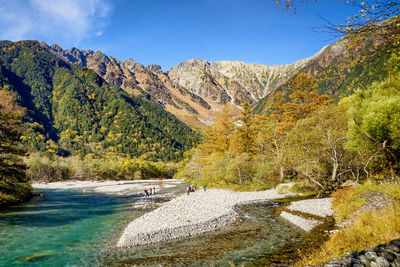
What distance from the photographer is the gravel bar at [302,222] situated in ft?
53.0

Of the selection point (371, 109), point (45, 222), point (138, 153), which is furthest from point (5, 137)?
point (138, 153)

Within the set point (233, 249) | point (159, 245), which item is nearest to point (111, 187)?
point (159, 245)

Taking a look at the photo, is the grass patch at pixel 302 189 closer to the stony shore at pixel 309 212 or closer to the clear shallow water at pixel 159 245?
the stony shore at pixel 309 212

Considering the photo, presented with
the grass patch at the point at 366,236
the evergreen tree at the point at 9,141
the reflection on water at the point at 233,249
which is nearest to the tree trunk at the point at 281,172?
the reflection on water at the point at 233,249

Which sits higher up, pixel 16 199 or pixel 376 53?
pixel 376 53

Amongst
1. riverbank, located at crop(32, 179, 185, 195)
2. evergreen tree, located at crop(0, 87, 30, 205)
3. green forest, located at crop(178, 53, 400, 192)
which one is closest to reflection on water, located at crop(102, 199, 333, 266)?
green forest, located at crop(178, 53, 400, 192)

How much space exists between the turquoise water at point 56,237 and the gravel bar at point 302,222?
45.6ft

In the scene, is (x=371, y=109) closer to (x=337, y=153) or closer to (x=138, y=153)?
(x=337, y=153)

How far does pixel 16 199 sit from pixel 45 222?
677 inches

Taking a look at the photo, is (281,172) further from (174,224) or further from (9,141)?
(9,141)

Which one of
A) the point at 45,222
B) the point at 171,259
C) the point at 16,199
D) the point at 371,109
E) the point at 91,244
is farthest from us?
the point at 16,199

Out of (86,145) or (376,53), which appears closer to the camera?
(376,53)

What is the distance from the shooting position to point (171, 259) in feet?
40.5

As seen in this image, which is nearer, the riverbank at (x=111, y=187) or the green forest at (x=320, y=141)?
the green forest at (x=320, y=141)
